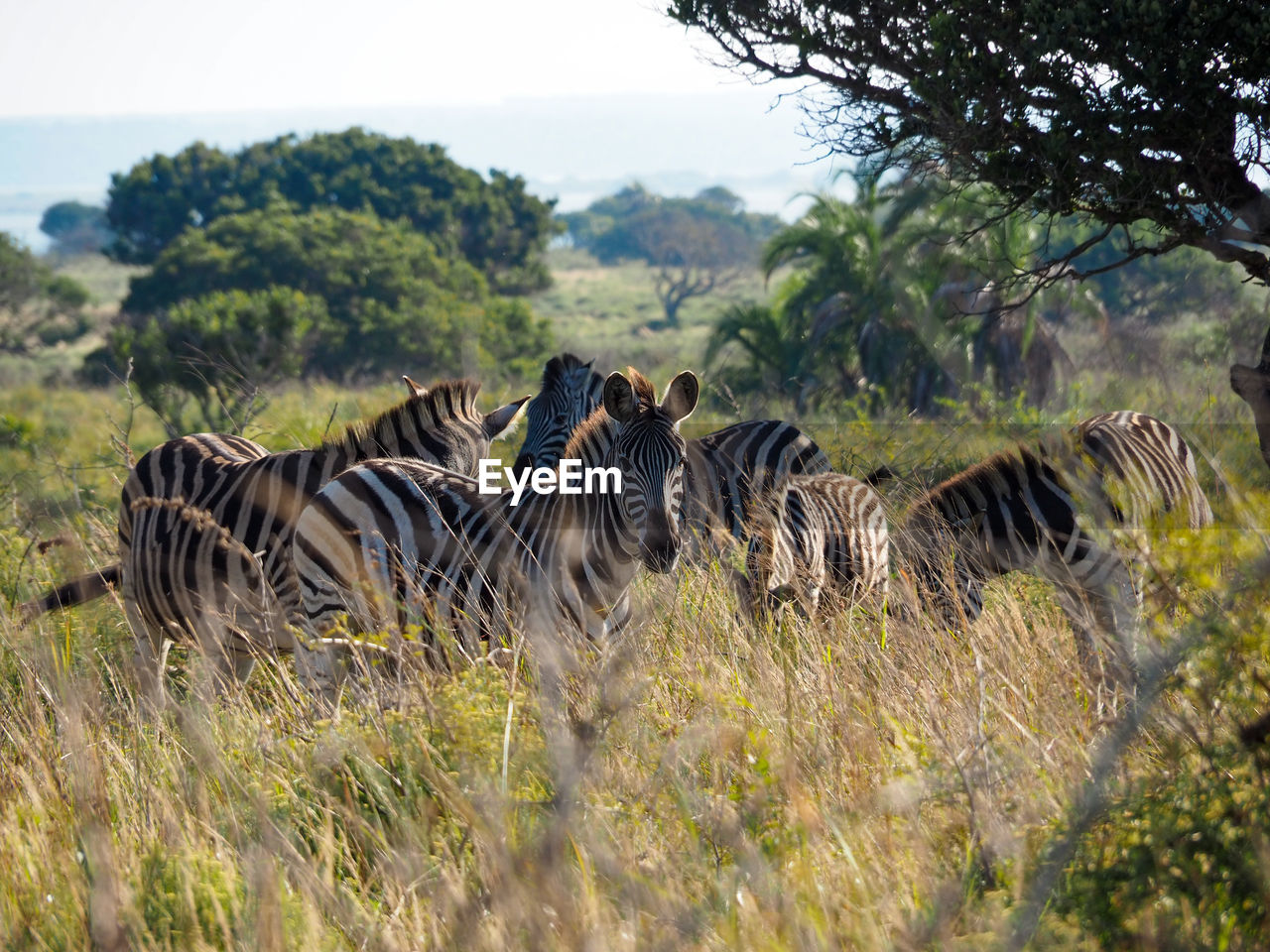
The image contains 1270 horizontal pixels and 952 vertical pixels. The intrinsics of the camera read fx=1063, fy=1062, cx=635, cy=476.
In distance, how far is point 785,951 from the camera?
2.38 metres

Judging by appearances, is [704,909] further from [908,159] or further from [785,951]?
[908,159]

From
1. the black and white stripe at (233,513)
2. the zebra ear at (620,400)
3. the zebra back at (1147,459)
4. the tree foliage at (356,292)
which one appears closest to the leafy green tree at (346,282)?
the tree foliage at (356,292)

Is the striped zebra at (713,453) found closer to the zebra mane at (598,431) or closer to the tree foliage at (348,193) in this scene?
the zebra mane at (598,431)

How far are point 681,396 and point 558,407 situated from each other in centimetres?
387

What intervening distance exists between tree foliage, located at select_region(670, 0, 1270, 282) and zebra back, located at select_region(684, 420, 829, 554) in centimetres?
206

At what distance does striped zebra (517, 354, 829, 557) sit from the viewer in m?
6.59

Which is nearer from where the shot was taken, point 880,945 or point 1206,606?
point 880,945

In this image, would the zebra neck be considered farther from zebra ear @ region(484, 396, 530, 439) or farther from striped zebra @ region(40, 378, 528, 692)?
zebra ear @ region(484, 396, 530, 439)

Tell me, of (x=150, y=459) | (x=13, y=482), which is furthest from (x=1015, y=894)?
(x=13, y=482)

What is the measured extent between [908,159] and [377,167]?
3840 cm

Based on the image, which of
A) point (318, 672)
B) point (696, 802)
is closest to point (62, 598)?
point (318, 672)

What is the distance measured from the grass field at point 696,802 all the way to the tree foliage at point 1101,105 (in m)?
2.74

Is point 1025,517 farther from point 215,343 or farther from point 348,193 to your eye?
point 348,193

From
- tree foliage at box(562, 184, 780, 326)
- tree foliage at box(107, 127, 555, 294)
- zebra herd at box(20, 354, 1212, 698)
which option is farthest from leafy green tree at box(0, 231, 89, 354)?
zebra herd at box(20, 354, 1212, 698)
